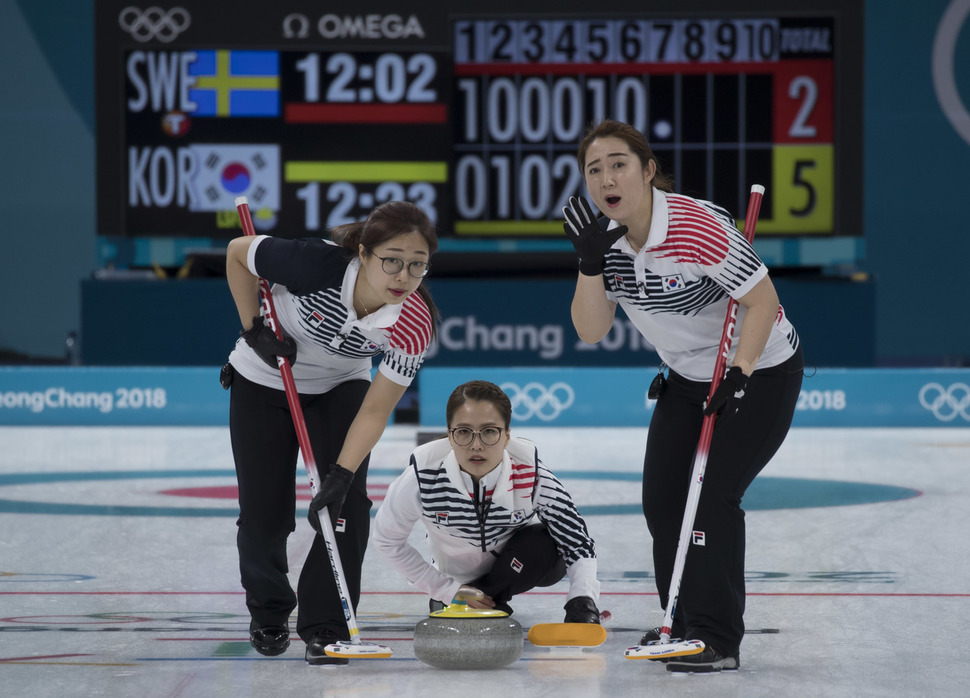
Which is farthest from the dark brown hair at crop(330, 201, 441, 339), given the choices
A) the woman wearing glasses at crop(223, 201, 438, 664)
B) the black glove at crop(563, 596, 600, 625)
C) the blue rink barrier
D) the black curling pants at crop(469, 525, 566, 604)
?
the blue rink barrier

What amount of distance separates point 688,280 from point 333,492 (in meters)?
1.04

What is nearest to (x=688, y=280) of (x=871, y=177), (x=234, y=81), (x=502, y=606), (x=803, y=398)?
(x=502, y=606)

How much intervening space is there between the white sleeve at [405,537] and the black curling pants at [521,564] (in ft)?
0.36

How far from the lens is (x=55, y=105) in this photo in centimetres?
1426

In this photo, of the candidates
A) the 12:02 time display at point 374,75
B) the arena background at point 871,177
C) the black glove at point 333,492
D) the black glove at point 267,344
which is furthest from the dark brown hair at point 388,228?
the arena background at point 871,177

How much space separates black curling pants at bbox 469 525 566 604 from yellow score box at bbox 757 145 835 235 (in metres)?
7.69

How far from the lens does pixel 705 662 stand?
290 centimetres

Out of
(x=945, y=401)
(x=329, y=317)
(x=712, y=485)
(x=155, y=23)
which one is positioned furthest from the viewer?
(x=155, y=23)

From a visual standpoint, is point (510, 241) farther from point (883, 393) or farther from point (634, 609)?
point (634, 609)

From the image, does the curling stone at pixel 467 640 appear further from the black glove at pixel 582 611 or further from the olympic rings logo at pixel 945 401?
the olympic rings logo at pixel 945 401

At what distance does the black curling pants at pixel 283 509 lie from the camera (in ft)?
10.3

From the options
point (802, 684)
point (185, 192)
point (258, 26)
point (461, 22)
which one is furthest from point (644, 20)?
point (802, 684)

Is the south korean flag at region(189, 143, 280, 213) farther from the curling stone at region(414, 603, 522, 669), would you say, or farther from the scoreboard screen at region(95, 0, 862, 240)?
the curling stone at region(414, 603, 522, 669)

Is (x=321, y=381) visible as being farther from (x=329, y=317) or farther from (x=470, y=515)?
(x=470, y=515)
